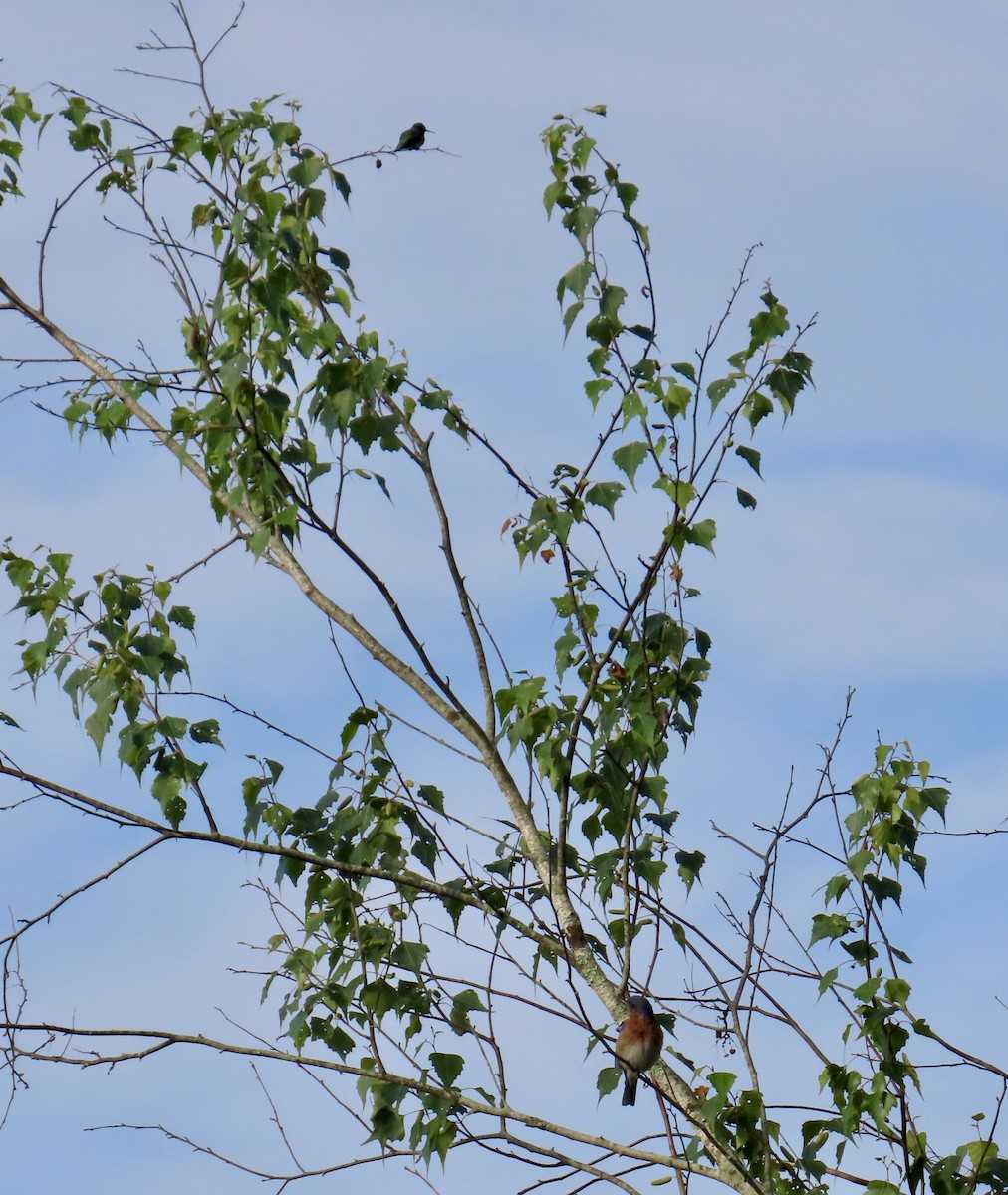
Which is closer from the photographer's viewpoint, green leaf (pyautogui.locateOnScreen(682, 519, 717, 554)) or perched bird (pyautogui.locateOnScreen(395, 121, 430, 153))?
green leaf (pyautogui.locateOnScreen(682, 519, 717, 554))

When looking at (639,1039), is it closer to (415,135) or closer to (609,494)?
(609,494)

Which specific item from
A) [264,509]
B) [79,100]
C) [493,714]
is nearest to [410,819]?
[493,714]

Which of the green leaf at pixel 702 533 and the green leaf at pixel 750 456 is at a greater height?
the green leaf at pixel 750 456

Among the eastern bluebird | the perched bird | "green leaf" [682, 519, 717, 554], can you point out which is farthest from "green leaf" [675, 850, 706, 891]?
the perched bird

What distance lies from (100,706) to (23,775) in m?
0.53

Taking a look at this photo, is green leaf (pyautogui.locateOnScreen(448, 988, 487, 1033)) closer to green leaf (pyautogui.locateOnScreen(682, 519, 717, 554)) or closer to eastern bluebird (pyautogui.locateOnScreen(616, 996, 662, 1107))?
eastern bluebird (pyautogui.locateOnScreen(616, 996, 662, 1107))

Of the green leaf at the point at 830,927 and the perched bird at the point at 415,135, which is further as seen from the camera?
the perched bird at the point at 415,135

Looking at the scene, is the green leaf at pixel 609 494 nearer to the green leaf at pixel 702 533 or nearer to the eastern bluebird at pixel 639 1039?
the green leaf at pixel 702 533

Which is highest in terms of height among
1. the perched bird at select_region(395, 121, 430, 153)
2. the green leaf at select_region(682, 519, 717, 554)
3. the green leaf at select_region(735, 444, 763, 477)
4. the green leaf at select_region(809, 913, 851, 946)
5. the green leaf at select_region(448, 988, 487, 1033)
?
the perched bird at select_region(395, 121, 430, 153)

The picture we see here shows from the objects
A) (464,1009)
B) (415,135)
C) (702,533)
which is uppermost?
(415,135)

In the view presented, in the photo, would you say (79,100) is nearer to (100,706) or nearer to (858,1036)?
(100,706)

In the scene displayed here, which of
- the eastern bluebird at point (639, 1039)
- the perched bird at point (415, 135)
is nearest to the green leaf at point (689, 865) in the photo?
the eastern bluebird at point (639, 1039)

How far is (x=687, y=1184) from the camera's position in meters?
4.32

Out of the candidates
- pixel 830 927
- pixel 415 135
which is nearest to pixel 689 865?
pixel 830 927
